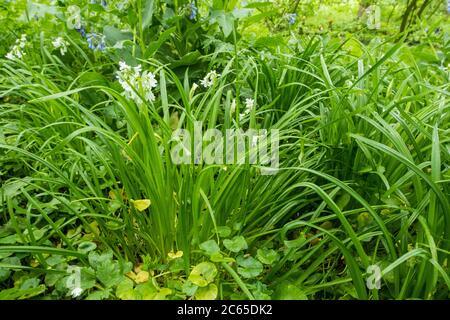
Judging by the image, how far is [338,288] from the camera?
1145mm

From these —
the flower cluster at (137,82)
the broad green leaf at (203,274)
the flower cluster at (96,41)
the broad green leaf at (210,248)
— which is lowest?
the broad green leaf at (203,274)

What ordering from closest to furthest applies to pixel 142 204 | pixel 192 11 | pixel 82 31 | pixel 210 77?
pixel 142 204
pixel 210 77
pixel 192 11
pixel 82 31

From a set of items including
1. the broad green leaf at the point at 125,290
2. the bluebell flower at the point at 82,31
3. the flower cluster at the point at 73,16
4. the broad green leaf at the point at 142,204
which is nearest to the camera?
the broad green leaf at the point at 125,290

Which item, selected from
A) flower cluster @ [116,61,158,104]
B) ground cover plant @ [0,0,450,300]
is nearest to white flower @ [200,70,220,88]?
ground cover plant @ [0,0,450,300]

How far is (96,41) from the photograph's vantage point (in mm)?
1961

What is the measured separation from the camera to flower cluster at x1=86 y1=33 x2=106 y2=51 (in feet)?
6.39

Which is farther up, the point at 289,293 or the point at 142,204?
the point at 142,204

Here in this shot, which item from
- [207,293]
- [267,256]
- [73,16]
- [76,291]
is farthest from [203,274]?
[73,16]

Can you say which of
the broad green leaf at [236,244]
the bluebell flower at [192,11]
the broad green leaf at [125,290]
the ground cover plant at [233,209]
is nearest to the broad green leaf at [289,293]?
the ground cover plant at [233,209]

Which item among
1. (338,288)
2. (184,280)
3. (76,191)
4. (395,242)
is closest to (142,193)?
(76,191)

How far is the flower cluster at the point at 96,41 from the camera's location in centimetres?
195

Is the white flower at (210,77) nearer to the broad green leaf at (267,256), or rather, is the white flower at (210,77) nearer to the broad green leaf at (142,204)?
the broad green leaf at (142,204)

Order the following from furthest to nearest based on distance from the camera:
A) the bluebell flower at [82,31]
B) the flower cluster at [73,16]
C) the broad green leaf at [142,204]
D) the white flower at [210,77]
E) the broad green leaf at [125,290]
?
the bluebell flower at [82,31] < the flower cluster at [73,16] < the white flower at [210,77] < the broad green leaf at [142,204] < the broad green leaf at [125,290]

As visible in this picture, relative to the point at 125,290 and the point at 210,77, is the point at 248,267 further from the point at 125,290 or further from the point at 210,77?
the point at 210,77
